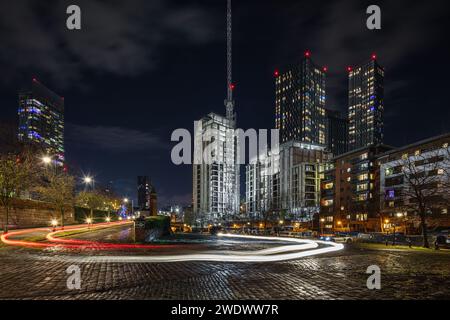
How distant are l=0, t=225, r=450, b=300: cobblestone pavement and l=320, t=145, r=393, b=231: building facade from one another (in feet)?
274

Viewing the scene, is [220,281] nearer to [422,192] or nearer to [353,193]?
[422,192]

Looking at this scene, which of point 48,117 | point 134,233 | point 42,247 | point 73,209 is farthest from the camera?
point 48,117

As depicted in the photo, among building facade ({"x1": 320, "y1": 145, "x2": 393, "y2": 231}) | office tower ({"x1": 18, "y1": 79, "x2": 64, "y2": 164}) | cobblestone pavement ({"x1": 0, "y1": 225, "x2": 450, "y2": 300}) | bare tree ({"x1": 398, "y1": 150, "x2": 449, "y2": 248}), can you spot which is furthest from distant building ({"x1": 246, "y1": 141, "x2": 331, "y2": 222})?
cobblestone pavement ({"x1": 0, "y1": 225, "x2": 450, "y2": 300})

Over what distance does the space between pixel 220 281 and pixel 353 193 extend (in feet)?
333

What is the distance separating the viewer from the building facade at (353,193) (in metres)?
93.2

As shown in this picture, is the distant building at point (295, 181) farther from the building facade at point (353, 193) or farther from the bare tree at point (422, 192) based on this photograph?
the bare tree at point (422, 192)

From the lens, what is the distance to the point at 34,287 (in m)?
9.48

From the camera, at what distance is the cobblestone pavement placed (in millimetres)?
8844

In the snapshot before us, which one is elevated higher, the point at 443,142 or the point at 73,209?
the point at 443,142

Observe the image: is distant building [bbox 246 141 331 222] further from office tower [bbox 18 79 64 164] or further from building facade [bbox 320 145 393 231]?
office tower [bbox 18 79 64 164]

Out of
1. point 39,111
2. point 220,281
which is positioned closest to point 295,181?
point 39,111
